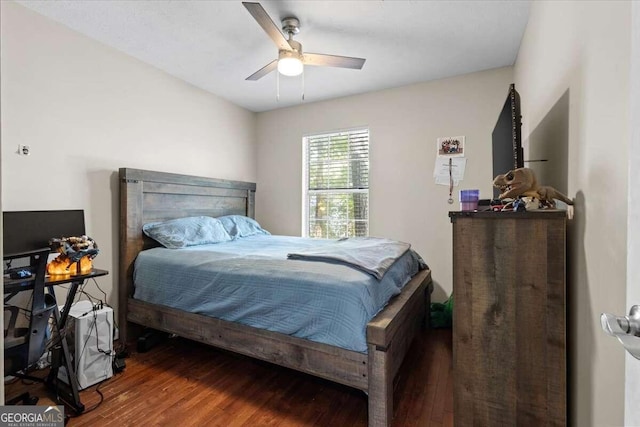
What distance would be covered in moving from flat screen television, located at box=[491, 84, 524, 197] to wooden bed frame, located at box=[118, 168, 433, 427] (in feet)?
3.43

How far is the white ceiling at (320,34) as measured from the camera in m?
2.09

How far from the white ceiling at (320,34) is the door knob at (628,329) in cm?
225

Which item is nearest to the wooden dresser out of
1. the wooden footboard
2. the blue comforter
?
the wooden footboard

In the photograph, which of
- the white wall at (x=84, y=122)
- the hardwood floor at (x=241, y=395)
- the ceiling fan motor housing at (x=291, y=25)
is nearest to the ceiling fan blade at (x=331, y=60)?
the ceiling fan motor housing at (x=291, y=25)

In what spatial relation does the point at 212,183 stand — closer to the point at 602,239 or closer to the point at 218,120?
the point at 218,120

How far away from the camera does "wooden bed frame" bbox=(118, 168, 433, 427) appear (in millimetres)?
1500

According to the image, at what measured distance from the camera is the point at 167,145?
310 cm

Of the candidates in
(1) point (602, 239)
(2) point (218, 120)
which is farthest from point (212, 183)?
(1) point (602, 239)

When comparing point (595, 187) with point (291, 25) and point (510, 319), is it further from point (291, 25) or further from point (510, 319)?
point (291, 25)

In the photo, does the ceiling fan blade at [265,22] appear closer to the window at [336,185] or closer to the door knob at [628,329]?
the window at [336,185]

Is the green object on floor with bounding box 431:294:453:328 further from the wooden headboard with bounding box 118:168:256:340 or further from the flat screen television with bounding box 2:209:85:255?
the flat screen television with bounding box 2:209:85:255

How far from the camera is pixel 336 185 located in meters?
3.90

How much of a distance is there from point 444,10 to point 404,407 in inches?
105

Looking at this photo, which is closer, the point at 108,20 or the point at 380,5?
the point at 380,5
